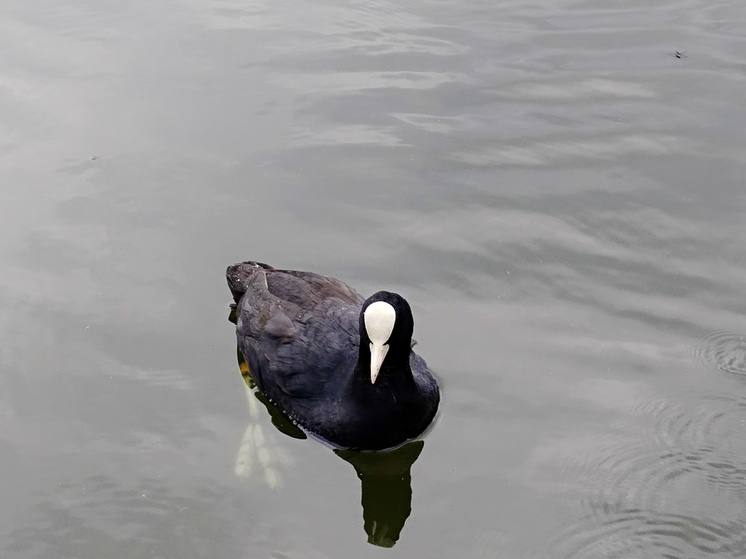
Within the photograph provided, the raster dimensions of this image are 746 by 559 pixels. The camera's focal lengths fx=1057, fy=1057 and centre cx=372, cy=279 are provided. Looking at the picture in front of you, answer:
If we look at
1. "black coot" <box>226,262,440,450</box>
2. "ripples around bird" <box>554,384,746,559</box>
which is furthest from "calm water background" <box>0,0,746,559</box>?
"black coot" <box>226,262,440,450</box>

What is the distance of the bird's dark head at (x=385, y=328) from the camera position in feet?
18.4

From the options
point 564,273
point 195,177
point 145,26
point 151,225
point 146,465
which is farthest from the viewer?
point 145,26

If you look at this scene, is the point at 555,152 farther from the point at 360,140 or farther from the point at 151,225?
the point at 151,225

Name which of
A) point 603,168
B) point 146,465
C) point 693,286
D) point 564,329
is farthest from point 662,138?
point 146,465

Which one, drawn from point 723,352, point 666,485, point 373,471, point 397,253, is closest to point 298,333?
point 373,471

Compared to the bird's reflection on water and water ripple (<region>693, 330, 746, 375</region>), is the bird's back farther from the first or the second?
water ripple (<region>693, 330, 746, 375</region>)

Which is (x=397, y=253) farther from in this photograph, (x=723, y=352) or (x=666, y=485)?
(x=666, y=485)

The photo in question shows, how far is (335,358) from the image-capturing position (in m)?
6.09

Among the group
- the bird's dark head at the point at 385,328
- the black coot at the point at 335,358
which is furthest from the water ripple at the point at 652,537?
the bird's dark head at the point at 385,328

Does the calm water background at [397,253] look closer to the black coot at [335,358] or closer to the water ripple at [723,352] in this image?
the water ripple at [723,352]

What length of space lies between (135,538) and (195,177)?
12.0ft

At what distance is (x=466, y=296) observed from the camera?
6961 millimetres

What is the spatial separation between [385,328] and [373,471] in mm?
863

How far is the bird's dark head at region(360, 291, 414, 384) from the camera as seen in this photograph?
561 centimetres
